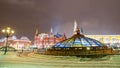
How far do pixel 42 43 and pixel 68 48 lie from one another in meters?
94.6

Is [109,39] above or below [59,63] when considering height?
above

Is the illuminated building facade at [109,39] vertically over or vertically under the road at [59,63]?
over

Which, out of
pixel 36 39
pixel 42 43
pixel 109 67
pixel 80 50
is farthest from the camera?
pixel 36 39

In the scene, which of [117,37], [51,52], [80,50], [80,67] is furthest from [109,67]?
[117,37]

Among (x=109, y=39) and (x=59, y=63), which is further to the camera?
(x=109, y=39)

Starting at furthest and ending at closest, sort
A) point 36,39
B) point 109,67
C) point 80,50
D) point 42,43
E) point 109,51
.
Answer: point 36,39
point 42,43
point 109,51
point 80,50
point 109,67

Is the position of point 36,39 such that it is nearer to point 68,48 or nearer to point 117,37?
point 117,37

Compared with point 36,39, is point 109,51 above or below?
below

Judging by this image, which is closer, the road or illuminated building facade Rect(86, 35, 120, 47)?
the road

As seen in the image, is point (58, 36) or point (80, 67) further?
point (58, 36)

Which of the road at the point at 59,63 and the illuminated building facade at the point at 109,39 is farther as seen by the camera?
the illuminated building facade at the point at 109,39

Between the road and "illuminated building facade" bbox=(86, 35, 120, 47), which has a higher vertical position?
"illuminated building facade" bbox=(86, 35, 120, 47)

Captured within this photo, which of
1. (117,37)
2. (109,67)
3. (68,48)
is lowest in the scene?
(109,67)

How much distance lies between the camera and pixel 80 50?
94.0 feet
